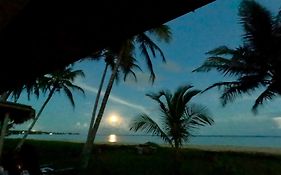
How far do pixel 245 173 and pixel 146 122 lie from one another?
178 inches

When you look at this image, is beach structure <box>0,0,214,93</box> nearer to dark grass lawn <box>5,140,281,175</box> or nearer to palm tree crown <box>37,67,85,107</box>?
dark grass lawn <box>5,140,281,175</box>

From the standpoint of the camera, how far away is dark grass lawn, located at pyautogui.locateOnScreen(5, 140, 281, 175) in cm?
1371

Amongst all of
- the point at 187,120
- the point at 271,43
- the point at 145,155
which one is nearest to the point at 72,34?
the point at 187,120

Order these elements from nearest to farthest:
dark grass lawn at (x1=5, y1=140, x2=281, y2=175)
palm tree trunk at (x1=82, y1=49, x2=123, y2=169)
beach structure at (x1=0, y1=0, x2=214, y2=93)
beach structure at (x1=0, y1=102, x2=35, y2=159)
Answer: beach structure at (x1=0, y1=0, x2=214, y2=93), beach structure at (x1=0, y1=102, x2=35, y2=159), dark grass lawn at (x1=5, y1=140, x2=281, y2=175), palm tree trunk at (x1=82, y1=49, x2=123, y2=169)

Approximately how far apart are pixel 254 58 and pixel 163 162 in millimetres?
7663

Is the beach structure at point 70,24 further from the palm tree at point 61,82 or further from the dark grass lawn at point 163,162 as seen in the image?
the palm tree at point 61,82

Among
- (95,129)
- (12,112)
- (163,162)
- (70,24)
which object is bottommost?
(70,24)

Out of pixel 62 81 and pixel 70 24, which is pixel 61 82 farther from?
pixel 70 24

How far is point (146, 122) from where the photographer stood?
11727 mm

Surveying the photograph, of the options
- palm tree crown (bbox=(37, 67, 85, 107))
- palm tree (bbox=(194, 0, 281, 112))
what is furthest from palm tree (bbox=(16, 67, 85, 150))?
palm tree (bbox=(194, 0, 281, 112))

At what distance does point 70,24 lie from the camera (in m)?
1.89

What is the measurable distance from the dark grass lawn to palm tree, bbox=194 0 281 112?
3.43 meters

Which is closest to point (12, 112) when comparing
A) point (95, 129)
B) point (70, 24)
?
point (70, 24)

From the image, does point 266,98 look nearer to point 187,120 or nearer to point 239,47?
point 239,47
